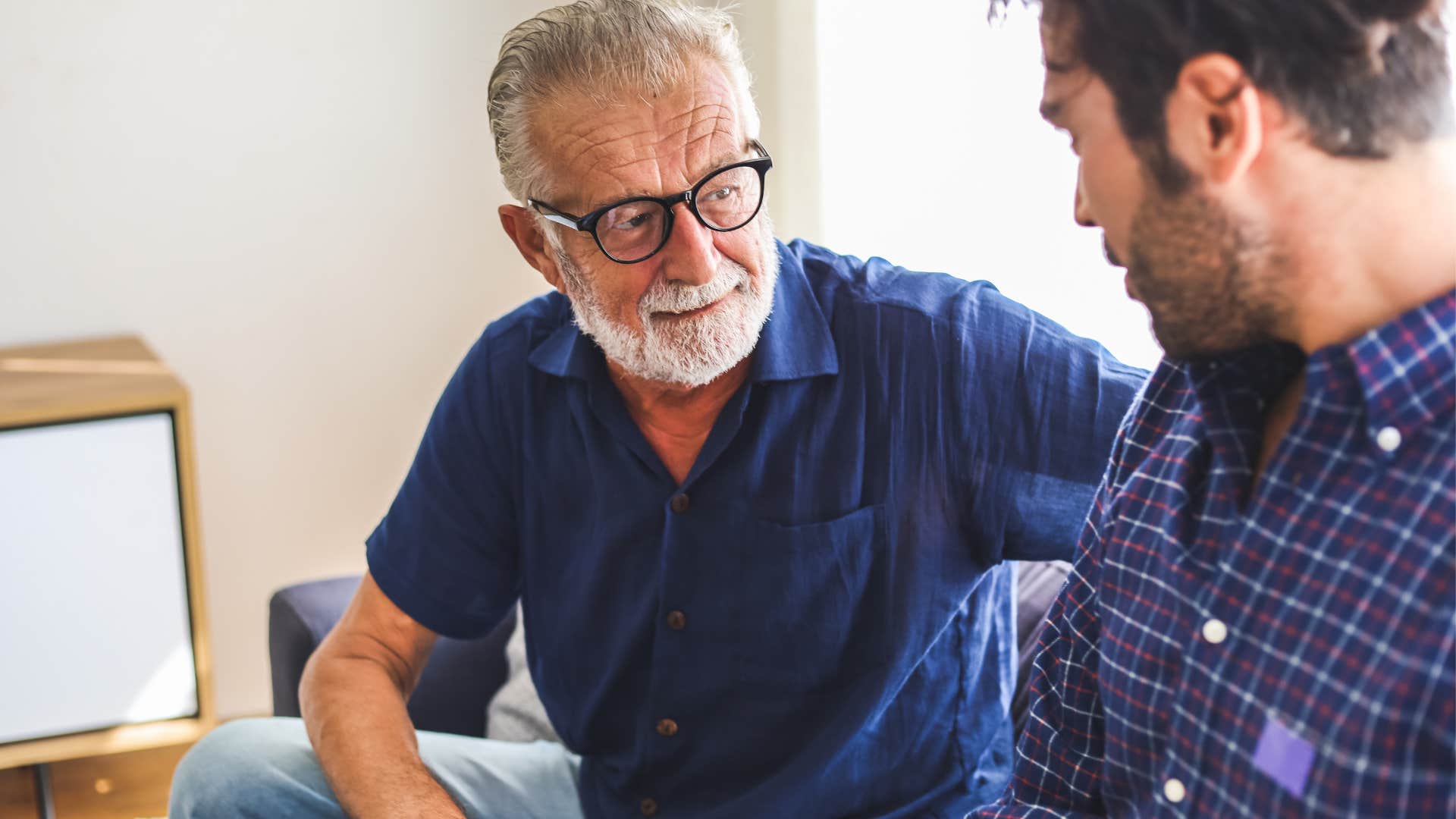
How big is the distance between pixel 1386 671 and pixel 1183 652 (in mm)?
181

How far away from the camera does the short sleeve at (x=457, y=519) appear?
156 cm

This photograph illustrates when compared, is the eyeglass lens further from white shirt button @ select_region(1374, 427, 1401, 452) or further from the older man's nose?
white shirt button @ select_region(1374, 427, 1401, 452)

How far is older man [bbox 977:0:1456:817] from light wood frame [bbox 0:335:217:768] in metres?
1.82

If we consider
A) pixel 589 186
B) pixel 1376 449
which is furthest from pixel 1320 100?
pixel 589 186

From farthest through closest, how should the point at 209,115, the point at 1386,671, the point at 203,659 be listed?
the point at 209,115
the point at 203,659
the point at 1386,671

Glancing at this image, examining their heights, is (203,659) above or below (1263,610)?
below

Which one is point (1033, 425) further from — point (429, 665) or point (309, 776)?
point (429, 665)

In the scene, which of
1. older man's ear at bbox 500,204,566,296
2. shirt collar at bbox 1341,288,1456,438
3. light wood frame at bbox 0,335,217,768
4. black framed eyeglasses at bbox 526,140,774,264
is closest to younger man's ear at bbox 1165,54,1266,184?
shirt collar at bbox 1341,288,1456,438

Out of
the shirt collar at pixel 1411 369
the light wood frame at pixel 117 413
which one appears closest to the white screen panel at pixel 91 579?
the light wood frame at pixel 117 413

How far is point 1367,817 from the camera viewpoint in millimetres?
776

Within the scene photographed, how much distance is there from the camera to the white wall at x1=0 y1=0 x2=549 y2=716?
2.60 meters

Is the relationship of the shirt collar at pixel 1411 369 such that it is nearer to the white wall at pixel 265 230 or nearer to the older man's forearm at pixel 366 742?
the older man's forearm at pixel 366 742

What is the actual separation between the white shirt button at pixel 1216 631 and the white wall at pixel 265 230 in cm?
220

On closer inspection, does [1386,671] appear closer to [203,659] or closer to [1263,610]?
[1263,610]
